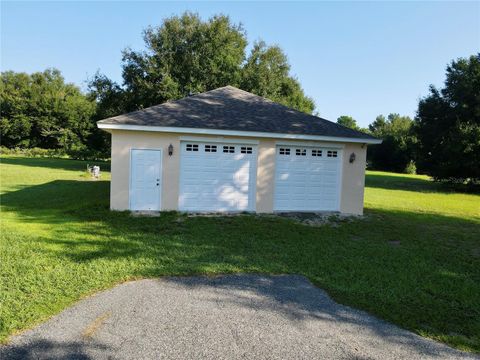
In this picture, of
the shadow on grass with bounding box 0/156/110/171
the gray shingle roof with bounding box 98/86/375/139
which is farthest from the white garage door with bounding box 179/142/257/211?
the shadow on grass with bounding box 0/156/110/171

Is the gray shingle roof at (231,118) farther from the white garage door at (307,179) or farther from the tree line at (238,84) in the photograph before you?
the tree line at (238,84)

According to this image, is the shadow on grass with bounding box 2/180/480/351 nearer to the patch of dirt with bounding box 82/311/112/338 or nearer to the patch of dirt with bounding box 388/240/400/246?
the patch of dirt with bounding box 388/240/400/246

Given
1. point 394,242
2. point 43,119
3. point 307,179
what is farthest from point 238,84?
point 43,119

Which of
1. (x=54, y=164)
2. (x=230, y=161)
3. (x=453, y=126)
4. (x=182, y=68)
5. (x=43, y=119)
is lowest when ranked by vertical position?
→ (x=54, y=164)

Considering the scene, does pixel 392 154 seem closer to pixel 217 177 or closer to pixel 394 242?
pixel 217 177

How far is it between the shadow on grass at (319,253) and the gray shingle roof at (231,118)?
274cm

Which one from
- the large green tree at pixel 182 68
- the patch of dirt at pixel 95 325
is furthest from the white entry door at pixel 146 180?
the large green tree at pixel 182 68

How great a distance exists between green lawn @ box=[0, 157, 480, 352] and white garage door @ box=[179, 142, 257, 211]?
94 cm

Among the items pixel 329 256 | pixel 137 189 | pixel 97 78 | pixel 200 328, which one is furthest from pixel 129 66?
pixel 200 328

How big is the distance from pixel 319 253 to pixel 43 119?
2168 inches

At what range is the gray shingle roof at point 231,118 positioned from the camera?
11.1 metres

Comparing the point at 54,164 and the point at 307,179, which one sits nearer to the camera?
the point at 307,179

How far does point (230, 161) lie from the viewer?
11602 mm

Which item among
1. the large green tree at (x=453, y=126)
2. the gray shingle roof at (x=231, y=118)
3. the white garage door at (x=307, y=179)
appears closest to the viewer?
the gray shingle roof at (x=231, y=118)
